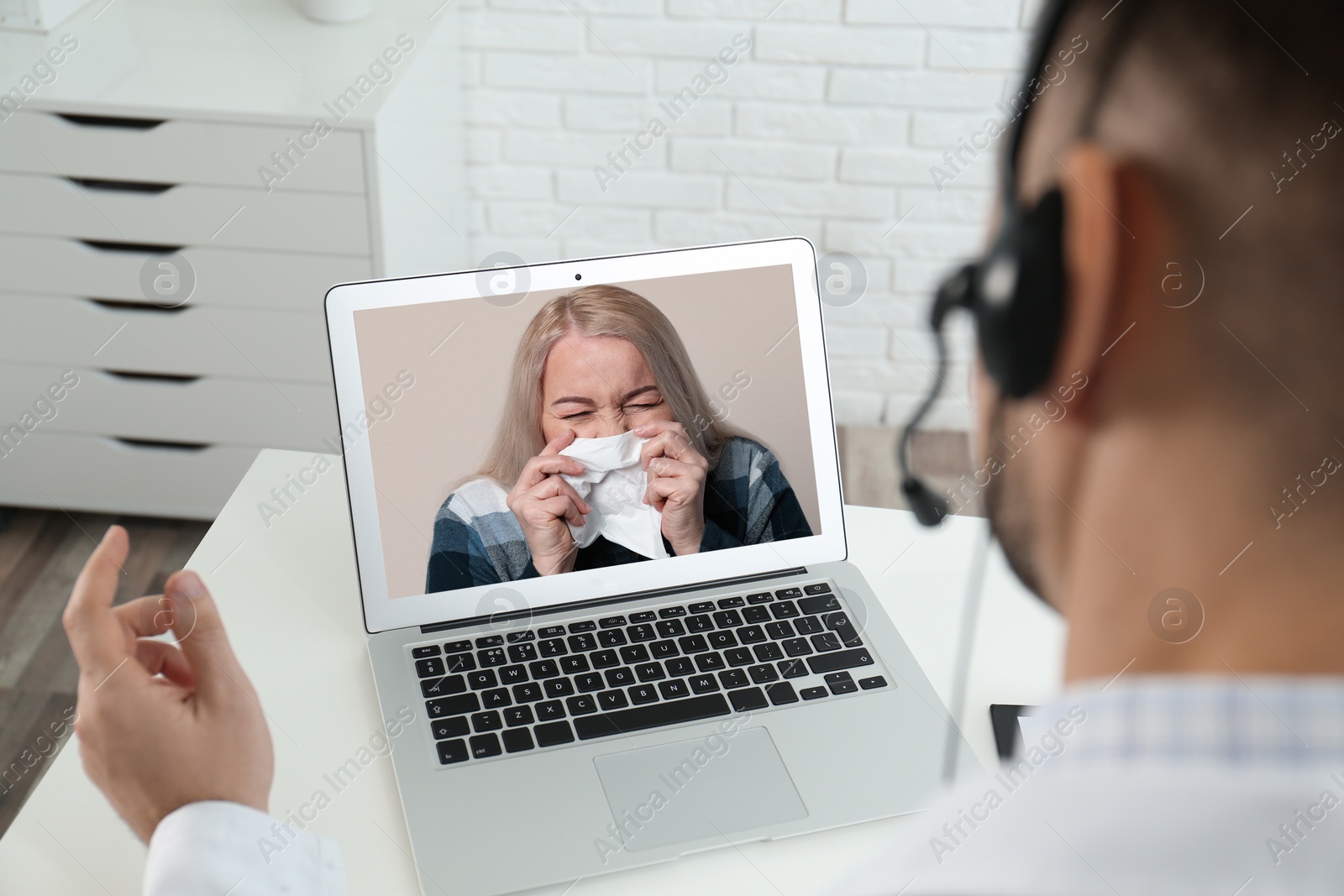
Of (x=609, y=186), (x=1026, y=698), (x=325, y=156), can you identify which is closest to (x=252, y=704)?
(x=1026, y=698)

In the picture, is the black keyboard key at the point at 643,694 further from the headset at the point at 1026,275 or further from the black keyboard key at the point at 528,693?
the headset at the point at 1026,275

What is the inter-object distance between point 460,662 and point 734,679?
0.20m

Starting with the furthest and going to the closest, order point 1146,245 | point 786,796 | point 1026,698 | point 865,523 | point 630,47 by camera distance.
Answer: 1. point 630,47
2. point 865,523
3. point 1026,698
4. point 786,796
5. point 1146,245

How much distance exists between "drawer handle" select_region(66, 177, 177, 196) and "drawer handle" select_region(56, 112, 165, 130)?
80 millimetres

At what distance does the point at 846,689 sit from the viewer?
2.58 ft

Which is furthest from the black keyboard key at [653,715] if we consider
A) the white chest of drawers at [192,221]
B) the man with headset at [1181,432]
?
the white chest of drawers at [192,221]

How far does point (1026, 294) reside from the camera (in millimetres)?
229

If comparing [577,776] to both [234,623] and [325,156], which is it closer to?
[234,623]

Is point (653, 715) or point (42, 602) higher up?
point (653, 715)

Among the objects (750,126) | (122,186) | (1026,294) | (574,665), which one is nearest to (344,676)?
(574,665)

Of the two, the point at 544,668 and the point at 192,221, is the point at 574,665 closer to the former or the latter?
the point at 544,668

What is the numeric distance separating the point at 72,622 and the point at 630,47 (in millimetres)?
1655

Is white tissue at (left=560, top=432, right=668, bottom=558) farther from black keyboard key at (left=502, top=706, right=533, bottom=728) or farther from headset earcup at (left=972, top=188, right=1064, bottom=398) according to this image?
headset earcup at (left=972, top=188, right=1064, bottom=398)

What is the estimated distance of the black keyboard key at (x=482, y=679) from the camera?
777mm
